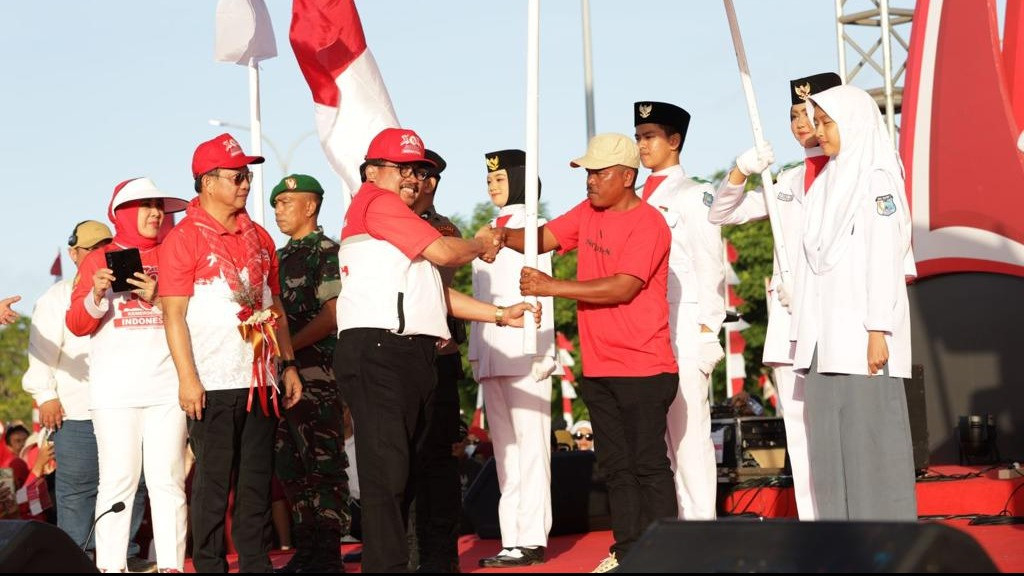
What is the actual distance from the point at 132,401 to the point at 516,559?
226 cm

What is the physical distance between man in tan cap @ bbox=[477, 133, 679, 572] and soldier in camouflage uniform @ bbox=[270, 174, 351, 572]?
1.34 metres

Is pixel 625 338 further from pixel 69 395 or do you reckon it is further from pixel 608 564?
pixel 69 395

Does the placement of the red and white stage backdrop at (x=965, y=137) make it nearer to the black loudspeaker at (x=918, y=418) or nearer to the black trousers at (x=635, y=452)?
the black loudspeaker at (x=918, y=418)

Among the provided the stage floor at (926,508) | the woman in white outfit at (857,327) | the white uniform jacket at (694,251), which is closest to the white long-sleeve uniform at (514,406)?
the stage floor at (926,508)

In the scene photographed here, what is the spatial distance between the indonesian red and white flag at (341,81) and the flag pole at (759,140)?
7.47 feet

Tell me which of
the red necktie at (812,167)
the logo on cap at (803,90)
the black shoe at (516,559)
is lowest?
the black shoe at (516,559)

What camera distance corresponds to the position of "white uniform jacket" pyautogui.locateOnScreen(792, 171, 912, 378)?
568 centimetres

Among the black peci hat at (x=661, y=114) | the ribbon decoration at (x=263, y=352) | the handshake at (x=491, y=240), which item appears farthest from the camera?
the black peci hat at (x=661, y=114)

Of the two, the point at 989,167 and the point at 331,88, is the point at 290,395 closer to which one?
the point at 331,88

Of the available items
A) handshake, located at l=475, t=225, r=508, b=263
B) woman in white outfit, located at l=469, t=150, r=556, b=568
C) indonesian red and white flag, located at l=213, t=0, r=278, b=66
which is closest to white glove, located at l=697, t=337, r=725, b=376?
woman in white outfit, located at l=469, t=150, r=556, b=568

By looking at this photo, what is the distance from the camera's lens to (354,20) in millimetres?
8867

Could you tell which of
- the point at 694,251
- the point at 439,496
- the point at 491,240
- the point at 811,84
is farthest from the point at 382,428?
the point at 811,84

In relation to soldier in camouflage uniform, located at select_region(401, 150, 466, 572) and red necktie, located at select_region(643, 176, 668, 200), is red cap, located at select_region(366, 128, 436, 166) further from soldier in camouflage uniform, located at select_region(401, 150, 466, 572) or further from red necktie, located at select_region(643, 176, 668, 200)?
red necktie, located at select_region(643, 176, 668, 200)

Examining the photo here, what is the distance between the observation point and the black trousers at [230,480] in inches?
245
